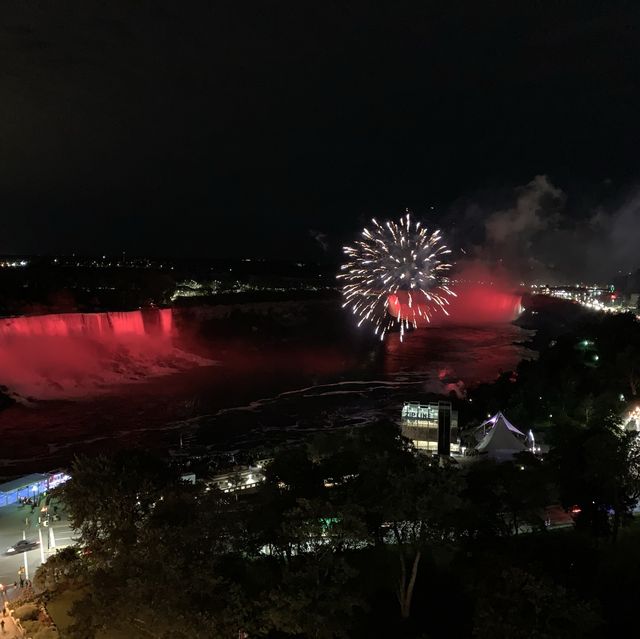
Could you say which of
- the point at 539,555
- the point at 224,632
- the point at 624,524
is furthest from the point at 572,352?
the point at 224,632

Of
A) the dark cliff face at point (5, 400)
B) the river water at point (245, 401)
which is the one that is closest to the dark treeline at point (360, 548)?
the river water at point (245, 401)

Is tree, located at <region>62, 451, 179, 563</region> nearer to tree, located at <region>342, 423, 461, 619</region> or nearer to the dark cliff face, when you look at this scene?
tree, located at <region>342, 423, 461, 619</region>

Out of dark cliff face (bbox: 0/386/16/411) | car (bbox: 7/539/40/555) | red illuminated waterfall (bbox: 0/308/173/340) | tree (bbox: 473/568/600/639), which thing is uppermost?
tree (bbox: 473/568/600/639)

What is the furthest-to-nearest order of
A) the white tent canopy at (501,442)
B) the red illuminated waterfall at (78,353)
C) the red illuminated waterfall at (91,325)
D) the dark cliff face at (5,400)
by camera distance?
the red illuminated waterfall at (91,325) < the red illuminated waterfall at (78,353) < the dark cliff face at (5,400) < the white tent canopy at (501,442)

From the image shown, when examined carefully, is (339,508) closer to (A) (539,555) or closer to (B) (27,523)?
(A) (539,555)

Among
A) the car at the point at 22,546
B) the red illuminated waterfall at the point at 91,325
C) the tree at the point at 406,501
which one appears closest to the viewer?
the tree at the point at 406,501

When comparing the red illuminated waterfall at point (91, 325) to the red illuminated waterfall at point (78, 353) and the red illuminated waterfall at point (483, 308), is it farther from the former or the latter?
the red illuminated waterfall at point (483, 308)

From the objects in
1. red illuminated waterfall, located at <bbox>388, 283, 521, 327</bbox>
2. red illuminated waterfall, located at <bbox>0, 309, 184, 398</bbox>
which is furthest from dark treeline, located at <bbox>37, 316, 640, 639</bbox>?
red illuminated waterfall, located at <bbox>388, 283, 521, 327</bbox>
